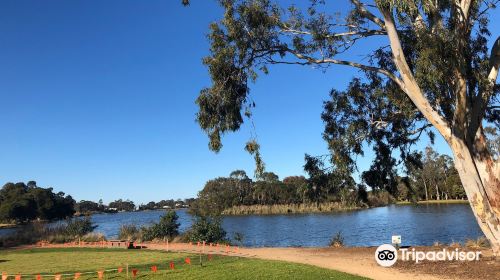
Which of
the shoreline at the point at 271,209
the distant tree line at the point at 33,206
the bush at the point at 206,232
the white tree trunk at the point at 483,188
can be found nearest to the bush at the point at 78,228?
the bush at the point at 206,232

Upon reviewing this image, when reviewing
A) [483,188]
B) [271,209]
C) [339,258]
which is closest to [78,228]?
[339,258]

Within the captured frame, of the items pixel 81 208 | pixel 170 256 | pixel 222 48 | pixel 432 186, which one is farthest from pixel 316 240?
pixel 81 208

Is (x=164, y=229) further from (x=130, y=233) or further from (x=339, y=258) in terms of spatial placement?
(x=339, y=258)

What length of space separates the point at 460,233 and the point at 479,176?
16.8 meters

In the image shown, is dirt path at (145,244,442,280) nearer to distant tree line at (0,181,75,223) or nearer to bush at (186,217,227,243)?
bush at (186,217,227,243)


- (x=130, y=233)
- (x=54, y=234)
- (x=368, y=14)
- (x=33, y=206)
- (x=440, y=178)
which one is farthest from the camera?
(x=33, y=206)

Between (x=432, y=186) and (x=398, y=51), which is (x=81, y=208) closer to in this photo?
(x=432, y=186)

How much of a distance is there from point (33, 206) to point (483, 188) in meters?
98.9

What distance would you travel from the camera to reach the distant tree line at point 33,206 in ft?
297

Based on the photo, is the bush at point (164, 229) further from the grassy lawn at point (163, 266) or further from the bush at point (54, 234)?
the grassy lawn at point (163, 266)

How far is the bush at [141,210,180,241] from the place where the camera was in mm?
28125

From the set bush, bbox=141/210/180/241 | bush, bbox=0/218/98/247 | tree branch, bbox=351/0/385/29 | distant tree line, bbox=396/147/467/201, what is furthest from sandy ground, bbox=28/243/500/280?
distant tree line, bbox=396/147/467/201

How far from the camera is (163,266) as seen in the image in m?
15.6

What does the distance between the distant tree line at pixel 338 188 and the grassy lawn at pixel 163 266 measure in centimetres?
309
